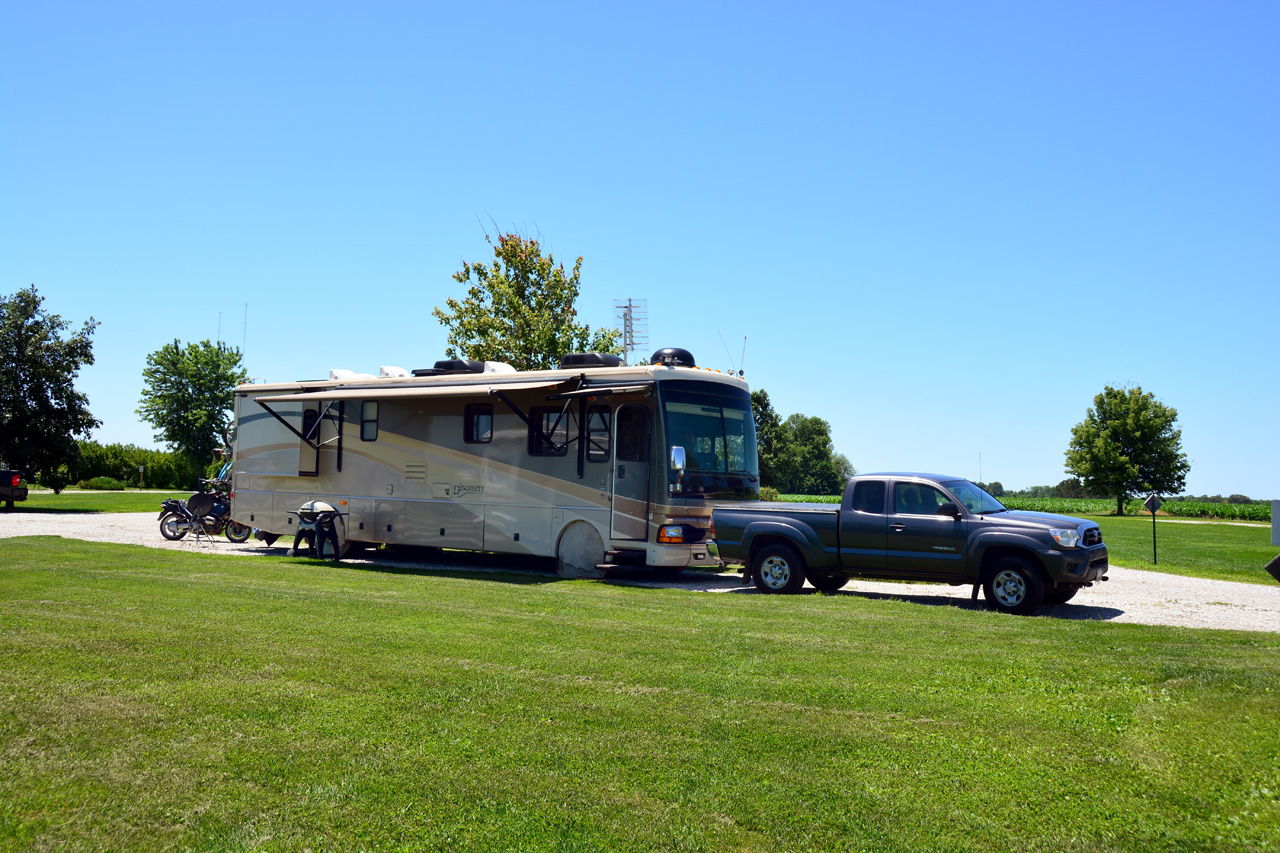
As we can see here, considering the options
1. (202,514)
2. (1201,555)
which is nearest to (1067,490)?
(1201,555)

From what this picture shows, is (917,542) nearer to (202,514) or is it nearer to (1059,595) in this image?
(1059,595)

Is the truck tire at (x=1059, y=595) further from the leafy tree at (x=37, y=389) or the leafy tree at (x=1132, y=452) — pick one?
the leafy tree at (x=1132, y=452)

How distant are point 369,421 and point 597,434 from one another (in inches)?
202

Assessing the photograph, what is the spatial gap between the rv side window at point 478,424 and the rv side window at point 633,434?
2754 millimetres

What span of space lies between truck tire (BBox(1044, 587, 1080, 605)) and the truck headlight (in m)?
0.86

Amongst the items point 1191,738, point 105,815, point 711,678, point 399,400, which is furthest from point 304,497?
point 1191,738

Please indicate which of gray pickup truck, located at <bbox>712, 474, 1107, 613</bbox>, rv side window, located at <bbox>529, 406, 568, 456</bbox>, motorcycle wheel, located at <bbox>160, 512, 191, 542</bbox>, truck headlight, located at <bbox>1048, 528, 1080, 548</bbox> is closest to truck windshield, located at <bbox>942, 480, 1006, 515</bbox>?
gray pickup truck, located at <bbox>712, 474, 1107, 613</bbox>

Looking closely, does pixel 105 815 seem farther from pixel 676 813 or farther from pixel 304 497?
pixel 304 497

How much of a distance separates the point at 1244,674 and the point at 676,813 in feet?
17.7

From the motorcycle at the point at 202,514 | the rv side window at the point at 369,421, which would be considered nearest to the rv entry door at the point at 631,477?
→ the rv side window at the point at 369,421

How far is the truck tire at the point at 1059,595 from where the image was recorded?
1280cm

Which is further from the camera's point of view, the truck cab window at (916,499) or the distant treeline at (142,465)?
the distant treeline at (142,465)

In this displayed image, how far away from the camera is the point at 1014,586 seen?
12.3m

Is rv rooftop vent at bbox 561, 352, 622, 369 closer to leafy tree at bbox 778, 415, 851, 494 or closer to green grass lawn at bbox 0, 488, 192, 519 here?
green grass lawn at bbox 0, 488, 192, 519
